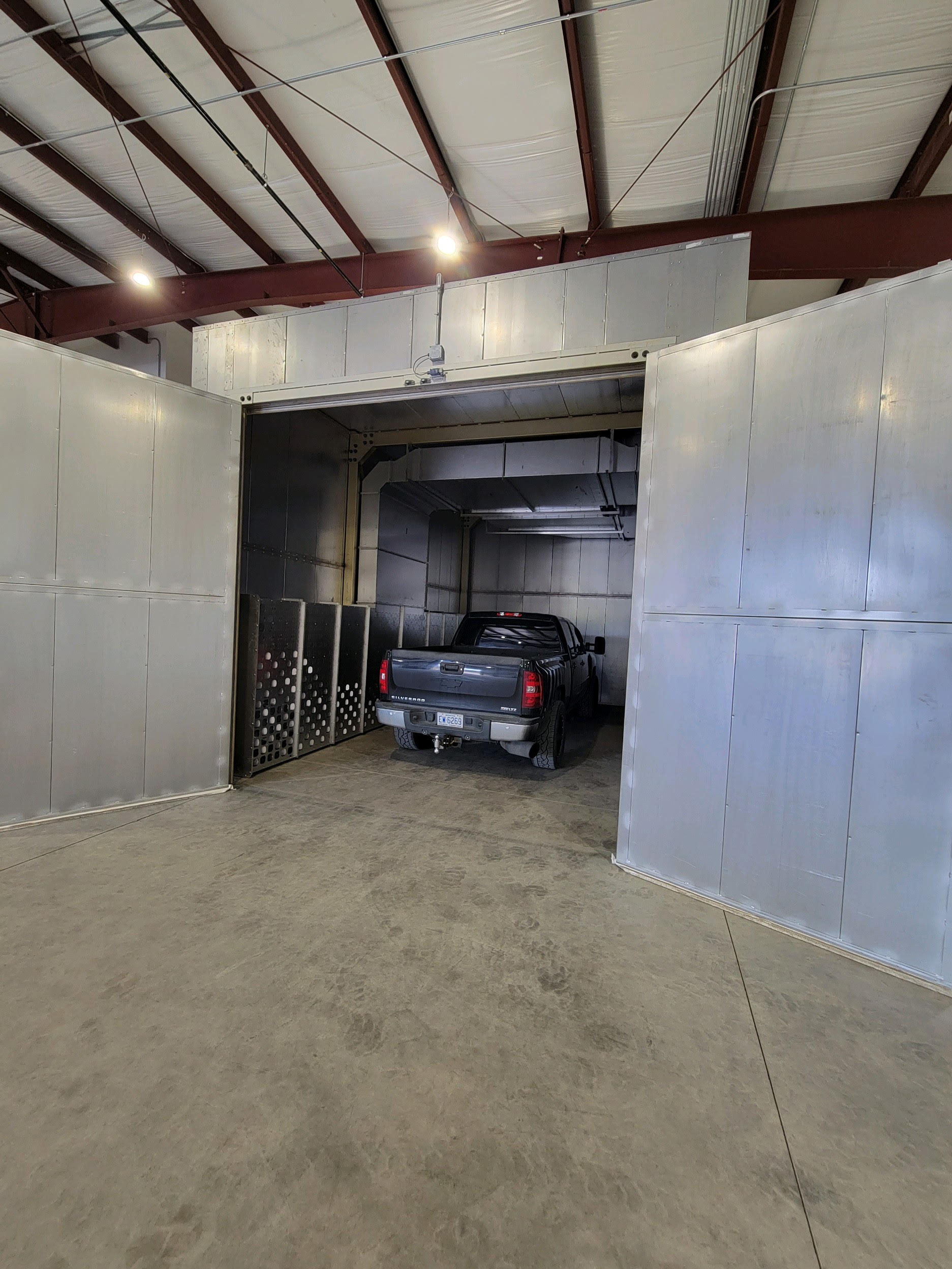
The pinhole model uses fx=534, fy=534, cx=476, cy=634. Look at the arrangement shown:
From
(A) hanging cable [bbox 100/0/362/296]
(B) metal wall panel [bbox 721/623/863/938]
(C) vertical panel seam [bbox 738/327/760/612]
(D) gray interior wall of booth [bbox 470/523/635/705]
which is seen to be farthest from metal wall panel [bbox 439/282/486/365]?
(D) gray interior wall of booth [bbox 470/523/635/705]

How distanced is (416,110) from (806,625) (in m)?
4.22

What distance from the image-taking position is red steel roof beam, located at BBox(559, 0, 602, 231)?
122 inches

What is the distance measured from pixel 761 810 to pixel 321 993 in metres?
2.41

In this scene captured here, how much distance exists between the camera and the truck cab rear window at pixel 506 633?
279 inches

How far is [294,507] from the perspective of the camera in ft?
22.2

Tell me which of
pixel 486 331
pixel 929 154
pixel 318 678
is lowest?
pixel 318 678

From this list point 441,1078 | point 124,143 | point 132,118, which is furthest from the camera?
point 124,143

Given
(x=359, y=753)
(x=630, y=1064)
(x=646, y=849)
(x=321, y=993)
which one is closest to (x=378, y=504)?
(x=359, y=753)

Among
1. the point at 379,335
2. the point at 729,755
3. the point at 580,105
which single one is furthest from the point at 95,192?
the point at 729,755

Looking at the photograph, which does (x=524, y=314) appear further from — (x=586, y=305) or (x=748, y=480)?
(x=748, y=480)

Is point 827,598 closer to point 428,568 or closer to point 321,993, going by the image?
point 321,993

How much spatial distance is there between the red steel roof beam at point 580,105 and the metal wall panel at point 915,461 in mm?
2389

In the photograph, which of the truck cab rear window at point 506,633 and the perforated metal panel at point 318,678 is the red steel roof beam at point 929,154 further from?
the perforated metal panel at point 318,678

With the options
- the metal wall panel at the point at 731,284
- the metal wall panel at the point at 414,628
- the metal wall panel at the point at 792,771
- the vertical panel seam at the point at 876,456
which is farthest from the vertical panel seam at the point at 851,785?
the metal wall panel at the point at 414,628
